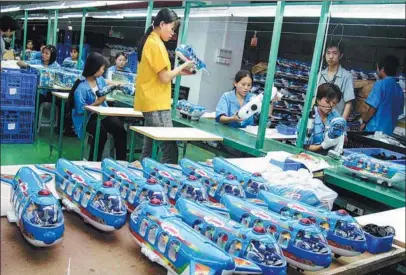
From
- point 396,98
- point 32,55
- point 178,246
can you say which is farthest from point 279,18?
point 32,55

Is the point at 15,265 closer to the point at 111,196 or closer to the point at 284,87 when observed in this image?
the point at 111,196

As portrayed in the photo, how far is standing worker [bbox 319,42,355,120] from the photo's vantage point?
11.6ft

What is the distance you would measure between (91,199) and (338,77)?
2.95 m

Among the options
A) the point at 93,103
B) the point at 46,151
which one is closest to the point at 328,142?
the point at 93,103

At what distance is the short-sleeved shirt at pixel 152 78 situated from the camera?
126 inches

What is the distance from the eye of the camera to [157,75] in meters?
3.32

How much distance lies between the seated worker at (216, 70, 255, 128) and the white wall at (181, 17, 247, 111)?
1.29m

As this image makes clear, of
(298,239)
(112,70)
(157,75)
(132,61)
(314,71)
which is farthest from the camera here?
(132,61)

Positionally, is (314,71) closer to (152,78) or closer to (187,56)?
(187,56)

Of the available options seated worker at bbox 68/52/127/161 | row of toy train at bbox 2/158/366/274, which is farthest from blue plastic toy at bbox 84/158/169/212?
seated worker at bbox 68/52/127/161

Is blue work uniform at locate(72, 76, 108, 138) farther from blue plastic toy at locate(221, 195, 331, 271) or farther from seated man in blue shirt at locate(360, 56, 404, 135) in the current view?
blue plastic toy at locate(221, 195, 331, 271)

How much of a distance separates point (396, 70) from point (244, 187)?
3.29 metres

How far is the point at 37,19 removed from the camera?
7.59 m

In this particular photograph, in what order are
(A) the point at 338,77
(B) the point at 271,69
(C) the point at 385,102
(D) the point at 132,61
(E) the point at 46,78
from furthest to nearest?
(D) the point at 132,61 < (E) the point at 46,78 < (C) the point at 385,102 < (A) the point at 338,77 < (B) the point at 271,69
